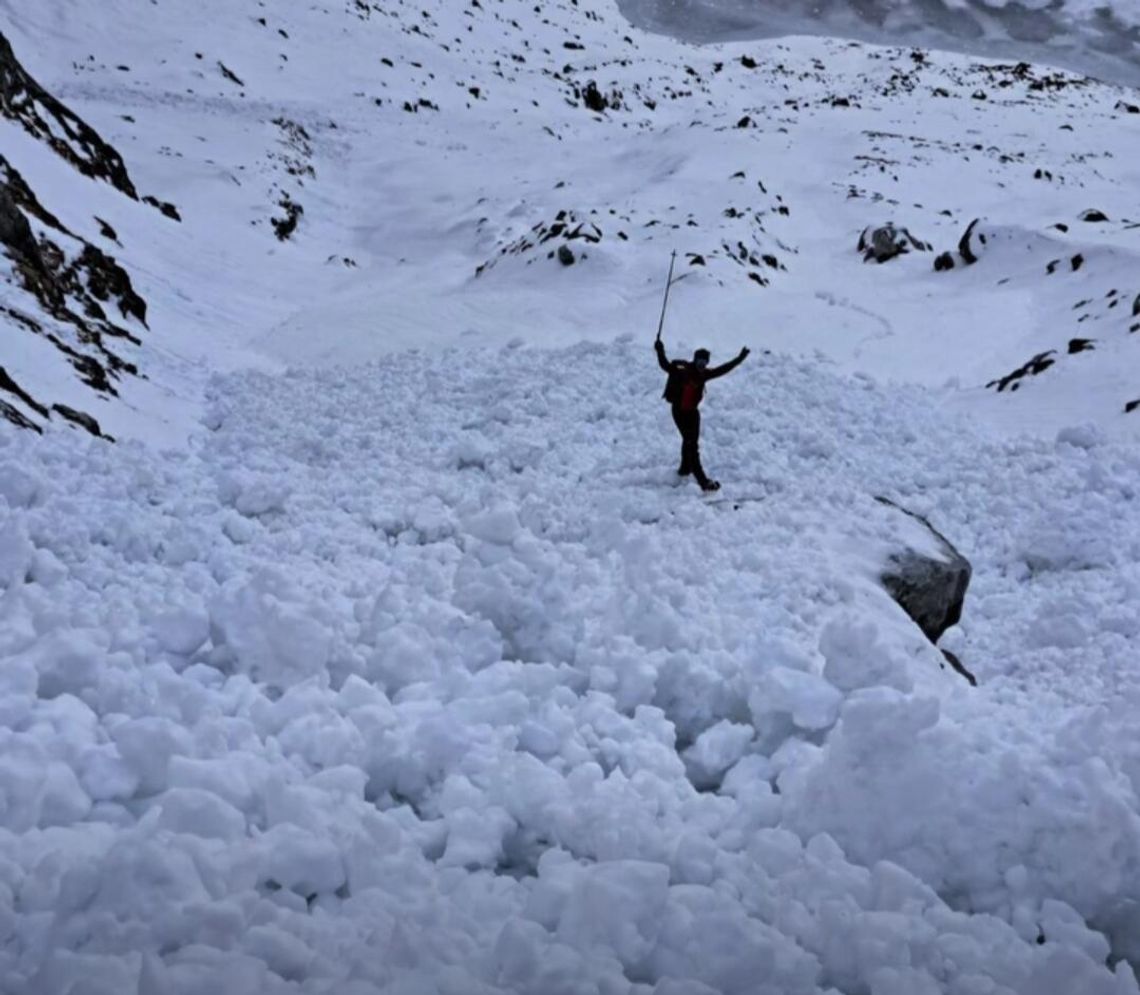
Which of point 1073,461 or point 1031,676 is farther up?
point 1073,461

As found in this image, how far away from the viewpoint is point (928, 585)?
7.76 m

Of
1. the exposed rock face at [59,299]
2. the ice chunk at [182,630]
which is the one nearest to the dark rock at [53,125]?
the exposed rock face at [59,299]

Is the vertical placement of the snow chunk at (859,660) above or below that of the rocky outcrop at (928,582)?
below

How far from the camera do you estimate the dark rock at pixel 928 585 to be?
300 inches

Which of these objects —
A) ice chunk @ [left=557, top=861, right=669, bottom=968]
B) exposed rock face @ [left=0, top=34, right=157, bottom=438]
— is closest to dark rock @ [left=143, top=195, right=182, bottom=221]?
exposed rock face @ [left=0, top=34, right=157, bottom=438]

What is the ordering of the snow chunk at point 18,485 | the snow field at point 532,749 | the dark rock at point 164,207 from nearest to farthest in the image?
the snow field at point 532,749 < the snow chunk at point 18,485 < the dark rock at point 164,207

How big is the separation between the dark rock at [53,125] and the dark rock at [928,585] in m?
17.7

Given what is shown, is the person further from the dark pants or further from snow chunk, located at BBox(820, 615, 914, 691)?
snow chunk, located at BBox(820, 615, 914, 691)

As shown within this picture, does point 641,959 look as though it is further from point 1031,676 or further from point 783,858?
point 1031,676

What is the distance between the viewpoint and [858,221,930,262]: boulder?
26.1 meters

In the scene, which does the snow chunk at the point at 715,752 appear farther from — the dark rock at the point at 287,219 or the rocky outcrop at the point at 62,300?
the dark rock at the point at 287,219

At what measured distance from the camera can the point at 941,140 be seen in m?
45.6

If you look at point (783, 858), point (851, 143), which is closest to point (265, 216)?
point (783, 858)

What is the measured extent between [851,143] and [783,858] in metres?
43.7
